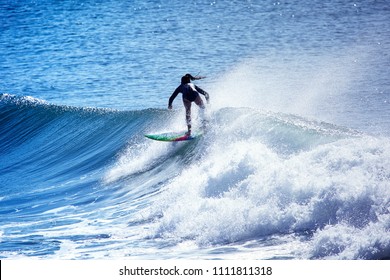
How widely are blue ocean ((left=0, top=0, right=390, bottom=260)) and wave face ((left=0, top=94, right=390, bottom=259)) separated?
0.03 m

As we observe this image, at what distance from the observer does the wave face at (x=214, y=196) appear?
37.3 ft

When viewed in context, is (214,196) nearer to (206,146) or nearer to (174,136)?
(206,146)

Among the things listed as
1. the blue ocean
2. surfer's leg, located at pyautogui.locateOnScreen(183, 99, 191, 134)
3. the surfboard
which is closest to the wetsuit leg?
surfer's leg, located at pyautogui.locateOnScreen(183, 99, 191, 134)

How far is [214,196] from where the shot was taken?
543 inches

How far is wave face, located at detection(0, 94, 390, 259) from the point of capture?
11375mm

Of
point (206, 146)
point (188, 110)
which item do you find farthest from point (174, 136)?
point (206, 146)

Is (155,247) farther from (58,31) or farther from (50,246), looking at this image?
(58,31)

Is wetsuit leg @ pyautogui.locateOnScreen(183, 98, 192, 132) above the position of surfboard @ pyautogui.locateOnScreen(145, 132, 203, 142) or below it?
above

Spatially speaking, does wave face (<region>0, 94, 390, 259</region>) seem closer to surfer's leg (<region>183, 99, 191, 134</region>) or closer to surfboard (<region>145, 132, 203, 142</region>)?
surfboard (<region>145, 132, 203, 142</region>)

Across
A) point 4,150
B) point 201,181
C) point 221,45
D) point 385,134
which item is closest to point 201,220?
point 201,181

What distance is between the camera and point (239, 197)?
1316 centimetres

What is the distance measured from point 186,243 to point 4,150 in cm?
1327

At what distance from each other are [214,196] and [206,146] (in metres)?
3.51

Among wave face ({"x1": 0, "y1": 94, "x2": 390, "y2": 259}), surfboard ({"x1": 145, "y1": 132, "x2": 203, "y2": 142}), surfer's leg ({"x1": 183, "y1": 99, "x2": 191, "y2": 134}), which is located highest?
surfer's leg ({"x1": 183, "y1": 99, "x2": 191, "y2": 134})
